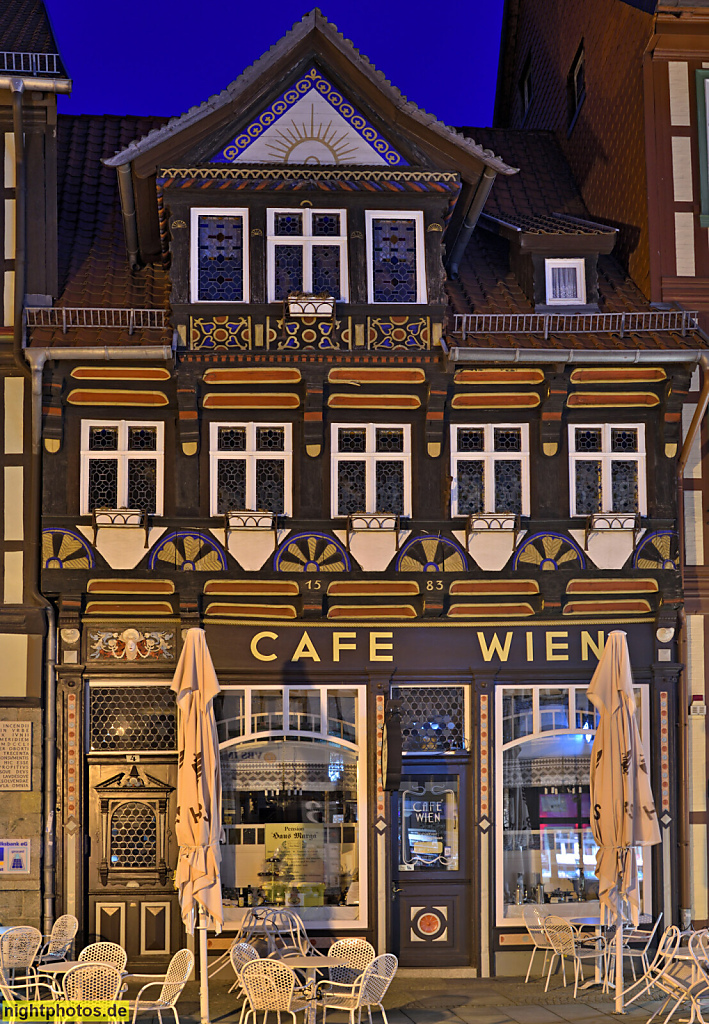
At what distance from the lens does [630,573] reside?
16.2 m

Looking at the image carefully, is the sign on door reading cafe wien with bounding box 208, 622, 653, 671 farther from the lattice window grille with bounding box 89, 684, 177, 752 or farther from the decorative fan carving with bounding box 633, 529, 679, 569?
the lattice window grille with bounding box 89, 684, 177, 752

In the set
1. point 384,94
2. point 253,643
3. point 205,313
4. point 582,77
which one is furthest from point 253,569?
point 582,77

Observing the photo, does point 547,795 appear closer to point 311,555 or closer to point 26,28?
point 311,555

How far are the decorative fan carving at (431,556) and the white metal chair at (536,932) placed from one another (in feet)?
14.2

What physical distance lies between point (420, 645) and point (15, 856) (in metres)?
5.53

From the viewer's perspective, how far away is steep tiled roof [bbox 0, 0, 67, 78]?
16.7 m

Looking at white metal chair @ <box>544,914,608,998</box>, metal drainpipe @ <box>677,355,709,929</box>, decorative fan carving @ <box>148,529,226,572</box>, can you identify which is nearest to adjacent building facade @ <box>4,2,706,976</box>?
decorative fan carving @ <box>148,529,226,572</box>

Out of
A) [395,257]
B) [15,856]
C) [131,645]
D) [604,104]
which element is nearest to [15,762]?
[15,856]

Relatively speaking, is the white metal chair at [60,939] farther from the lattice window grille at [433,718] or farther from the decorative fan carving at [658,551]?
the decorative fan carving at [658,551]

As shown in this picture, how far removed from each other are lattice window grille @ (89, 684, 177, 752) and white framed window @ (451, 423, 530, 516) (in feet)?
14.6

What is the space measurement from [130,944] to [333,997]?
3.73 meters

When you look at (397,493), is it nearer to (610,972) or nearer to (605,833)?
(605,833)

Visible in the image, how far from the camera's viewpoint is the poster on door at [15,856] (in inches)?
611

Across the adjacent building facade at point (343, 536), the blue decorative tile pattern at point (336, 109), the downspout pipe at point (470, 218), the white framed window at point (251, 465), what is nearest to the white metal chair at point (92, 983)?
the adjacent building facade at point (343, 536)
